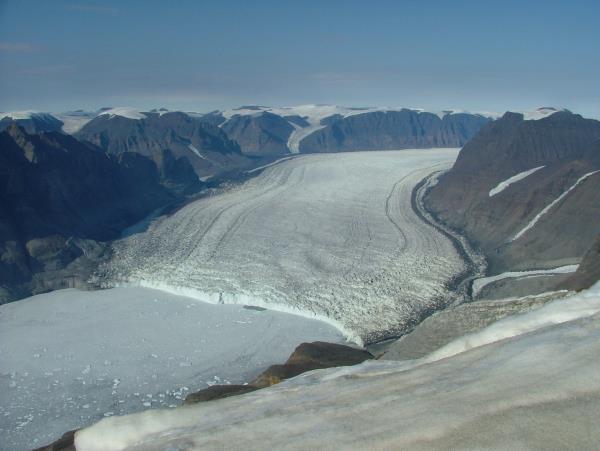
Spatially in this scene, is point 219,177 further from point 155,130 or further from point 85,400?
point 85,400

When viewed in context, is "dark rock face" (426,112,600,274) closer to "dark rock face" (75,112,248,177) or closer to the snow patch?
"dark rock face" (75,112,248,177)

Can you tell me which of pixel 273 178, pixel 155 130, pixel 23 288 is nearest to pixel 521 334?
pixel 23 288

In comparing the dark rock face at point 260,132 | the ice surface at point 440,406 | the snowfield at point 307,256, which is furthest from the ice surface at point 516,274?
the dark rock face at point 260,132

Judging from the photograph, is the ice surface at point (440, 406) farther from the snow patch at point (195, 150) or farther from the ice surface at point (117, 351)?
the snow patch at point (195, 150)

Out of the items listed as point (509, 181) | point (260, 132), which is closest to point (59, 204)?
point (509, 181)

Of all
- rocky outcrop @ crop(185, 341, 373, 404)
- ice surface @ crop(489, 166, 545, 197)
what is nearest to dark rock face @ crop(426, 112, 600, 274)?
ice surface @ crop(489, 166, 545, 197)

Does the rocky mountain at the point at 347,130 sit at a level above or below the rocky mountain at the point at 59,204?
above
